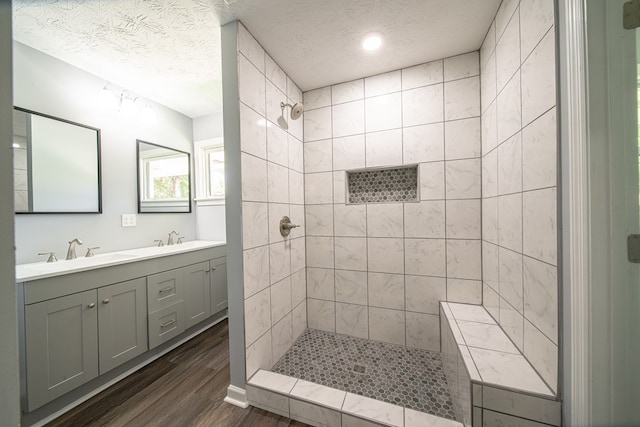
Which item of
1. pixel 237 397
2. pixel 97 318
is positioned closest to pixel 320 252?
pixel 237 397

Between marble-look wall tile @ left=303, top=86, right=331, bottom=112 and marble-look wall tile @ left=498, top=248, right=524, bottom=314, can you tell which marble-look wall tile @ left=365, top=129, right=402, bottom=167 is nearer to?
marble-look wall tile @ left=303, top=86, right=331, bottom=112

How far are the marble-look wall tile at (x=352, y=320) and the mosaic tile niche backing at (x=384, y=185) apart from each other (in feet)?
3.05

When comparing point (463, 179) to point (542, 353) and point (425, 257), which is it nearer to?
point (425, 257)

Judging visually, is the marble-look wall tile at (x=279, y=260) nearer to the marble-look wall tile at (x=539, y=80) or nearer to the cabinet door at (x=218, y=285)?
the cabinet door at (x=218, y=285)

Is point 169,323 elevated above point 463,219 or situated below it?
below

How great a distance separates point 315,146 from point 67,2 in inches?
63.3

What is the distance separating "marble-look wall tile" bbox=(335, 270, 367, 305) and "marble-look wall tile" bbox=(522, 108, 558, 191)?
1.22 meters

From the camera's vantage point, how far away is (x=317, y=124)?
1941mm

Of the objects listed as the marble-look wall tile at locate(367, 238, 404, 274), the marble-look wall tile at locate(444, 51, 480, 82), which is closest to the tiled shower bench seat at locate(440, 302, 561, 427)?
the marble-look wall tile at locate(367, 238, 404, 274)

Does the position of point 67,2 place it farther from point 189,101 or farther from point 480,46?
point 480,46

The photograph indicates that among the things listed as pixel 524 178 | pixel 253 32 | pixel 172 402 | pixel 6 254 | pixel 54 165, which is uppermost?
pixel 253 32

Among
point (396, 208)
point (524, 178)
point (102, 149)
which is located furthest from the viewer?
point (102, 149)

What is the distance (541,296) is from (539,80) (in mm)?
896

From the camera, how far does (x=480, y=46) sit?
149 cm
